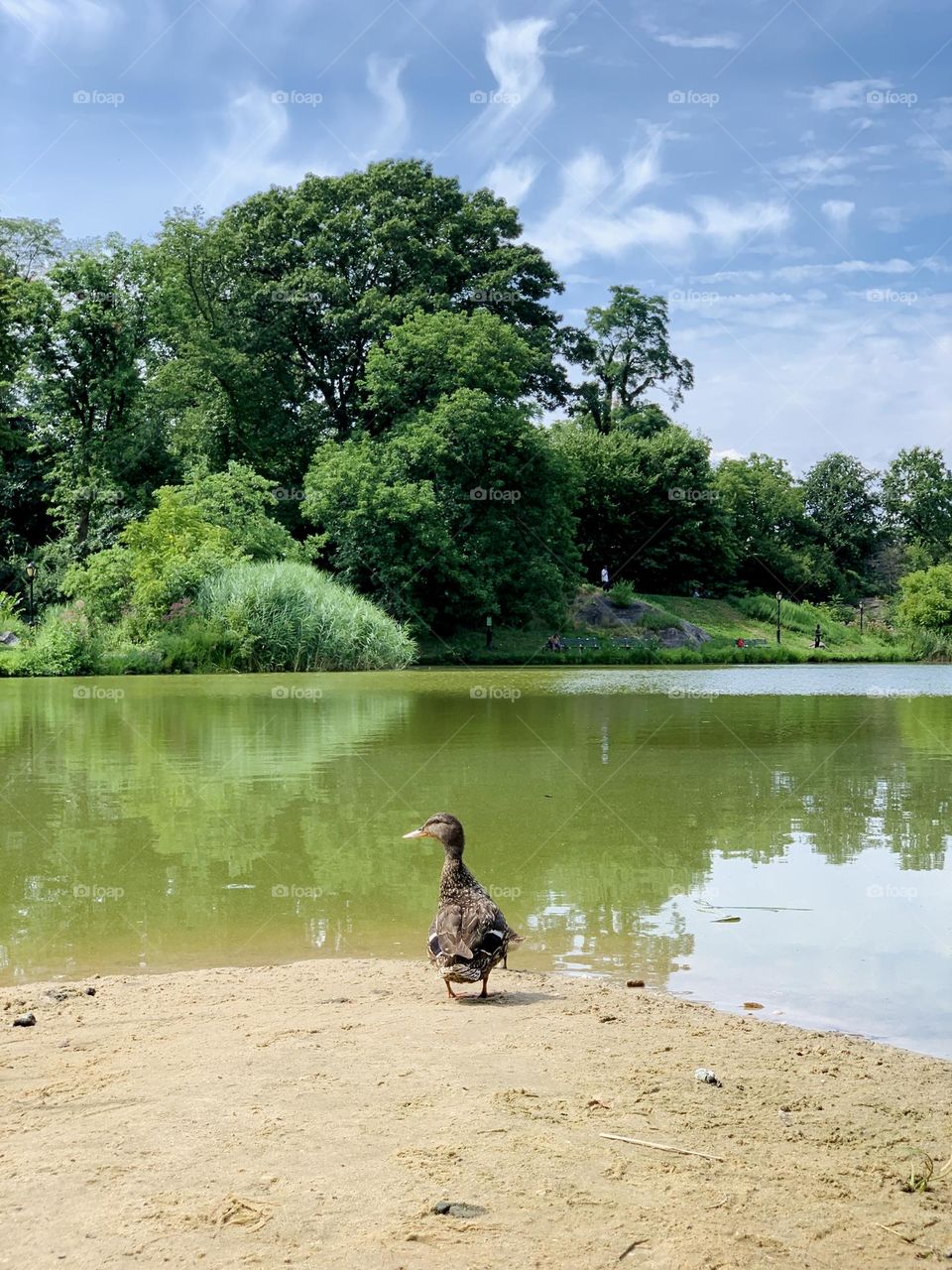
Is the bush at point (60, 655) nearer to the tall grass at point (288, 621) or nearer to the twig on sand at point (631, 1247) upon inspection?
the tall grass at point (288, 621)

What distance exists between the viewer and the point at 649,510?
6059cm

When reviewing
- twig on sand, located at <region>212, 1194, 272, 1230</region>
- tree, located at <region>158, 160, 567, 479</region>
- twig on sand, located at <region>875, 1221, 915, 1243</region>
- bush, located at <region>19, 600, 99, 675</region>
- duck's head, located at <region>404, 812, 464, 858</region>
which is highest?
tree, located at <region>158, 160, 567, 479</region>

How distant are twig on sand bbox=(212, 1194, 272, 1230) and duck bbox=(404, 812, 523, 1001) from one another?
2.07 meters

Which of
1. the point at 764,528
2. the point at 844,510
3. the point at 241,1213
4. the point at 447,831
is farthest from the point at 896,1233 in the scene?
the point at 844,510

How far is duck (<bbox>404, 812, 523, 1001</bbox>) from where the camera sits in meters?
5.11

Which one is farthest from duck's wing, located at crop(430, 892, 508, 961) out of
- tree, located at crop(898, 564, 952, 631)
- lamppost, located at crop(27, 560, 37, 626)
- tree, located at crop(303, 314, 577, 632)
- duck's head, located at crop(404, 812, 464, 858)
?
tree, located at crop(898, 564, 952, 631)

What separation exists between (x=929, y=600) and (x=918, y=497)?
79.9ft

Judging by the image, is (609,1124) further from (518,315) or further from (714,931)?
(518,315)

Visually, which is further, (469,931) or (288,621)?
(288,621)

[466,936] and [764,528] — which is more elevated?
[764,528]

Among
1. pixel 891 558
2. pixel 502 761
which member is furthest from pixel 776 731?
pixel 891 558

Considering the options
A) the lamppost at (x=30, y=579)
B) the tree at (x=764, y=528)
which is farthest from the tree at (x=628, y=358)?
the lamppost at (x=30, y=579)

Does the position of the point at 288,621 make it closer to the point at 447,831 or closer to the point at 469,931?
the point at 447,831

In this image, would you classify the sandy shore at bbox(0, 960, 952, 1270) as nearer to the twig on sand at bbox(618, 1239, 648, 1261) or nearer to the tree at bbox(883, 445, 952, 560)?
the twig on sand at bbox(618, 1239, 648, 1261)
